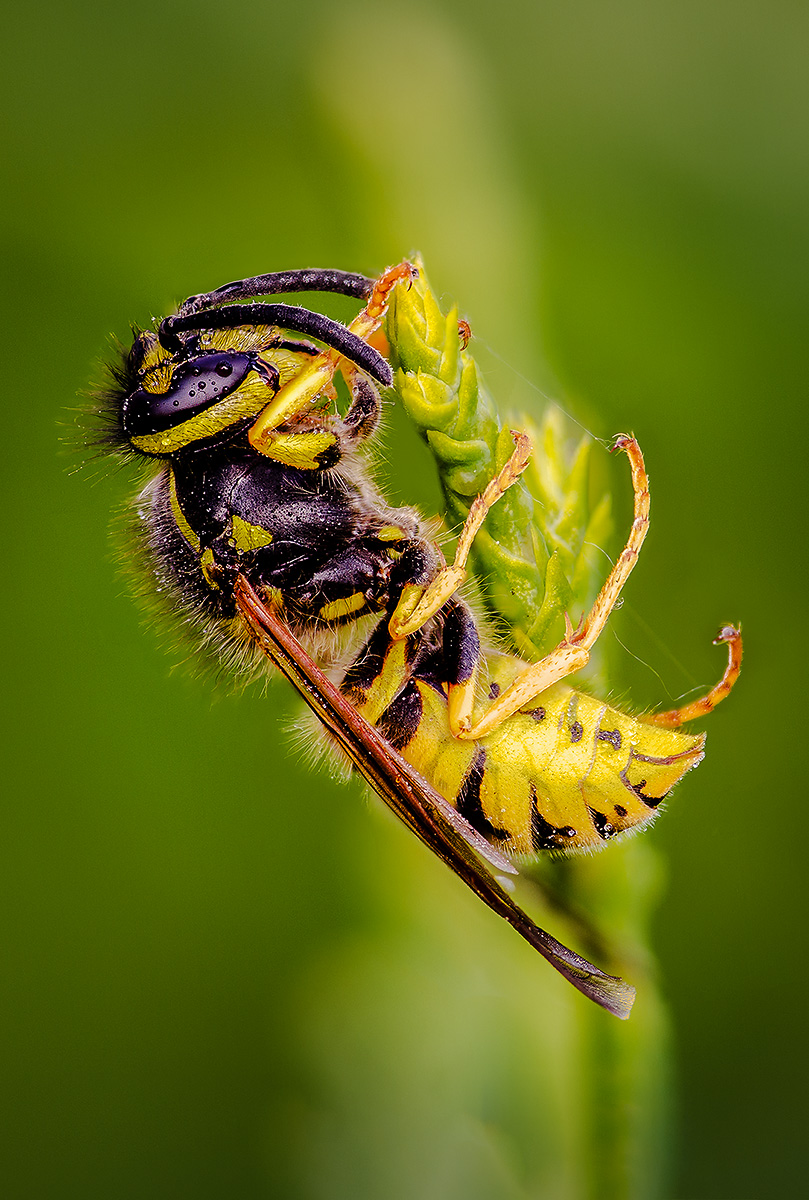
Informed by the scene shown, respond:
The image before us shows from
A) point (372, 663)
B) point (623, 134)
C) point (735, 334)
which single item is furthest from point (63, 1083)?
point (623, 134)

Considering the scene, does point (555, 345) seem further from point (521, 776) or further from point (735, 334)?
point (521, 776)

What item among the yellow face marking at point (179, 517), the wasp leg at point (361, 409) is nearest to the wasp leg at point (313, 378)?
the wasp leg at point (361, 409)

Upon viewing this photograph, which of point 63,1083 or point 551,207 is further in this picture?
point 63,1083

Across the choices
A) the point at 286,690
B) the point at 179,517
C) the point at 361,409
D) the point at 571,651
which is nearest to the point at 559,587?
the point at 571,651

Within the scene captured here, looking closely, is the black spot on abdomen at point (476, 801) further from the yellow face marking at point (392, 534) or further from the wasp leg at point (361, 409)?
the wasp leg at point (361, 409)

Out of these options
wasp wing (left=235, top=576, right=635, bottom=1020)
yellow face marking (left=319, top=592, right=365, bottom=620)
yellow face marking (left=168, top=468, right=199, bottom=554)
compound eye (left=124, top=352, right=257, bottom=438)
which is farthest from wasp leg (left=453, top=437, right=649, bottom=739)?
compound eye (left=124, top=352, right=257, bottom=438)

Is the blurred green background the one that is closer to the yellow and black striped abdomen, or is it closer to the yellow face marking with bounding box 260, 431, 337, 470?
the yellow face marking with bounding box 260, 431, 337, 470
